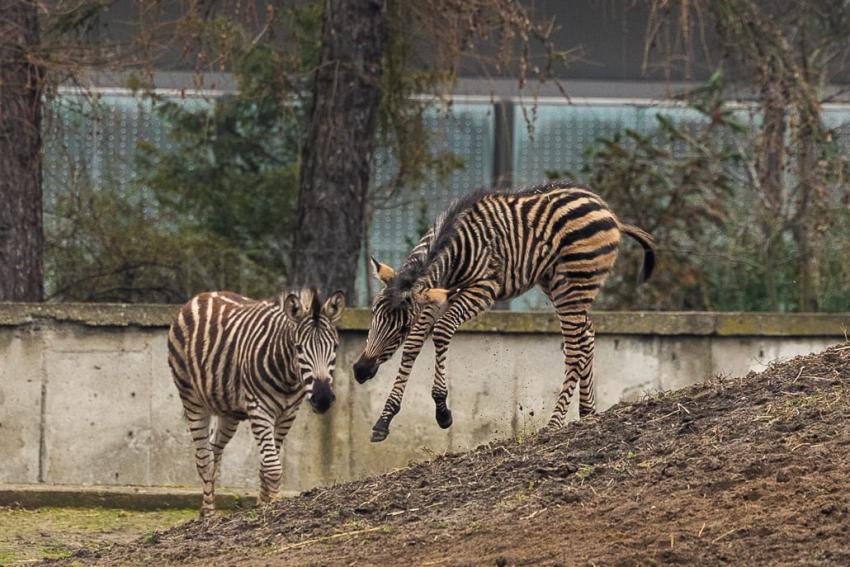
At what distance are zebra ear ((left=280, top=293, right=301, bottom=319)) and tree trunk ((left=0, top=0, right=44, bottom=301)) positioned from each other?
4.32m

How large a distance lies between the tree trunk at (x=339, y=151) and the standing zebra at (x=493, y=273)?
3742 millimetres

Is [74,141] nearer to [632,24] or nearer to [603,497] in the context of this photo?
[632,24]

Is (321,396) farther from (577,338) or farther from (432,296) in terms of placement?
(577,338)

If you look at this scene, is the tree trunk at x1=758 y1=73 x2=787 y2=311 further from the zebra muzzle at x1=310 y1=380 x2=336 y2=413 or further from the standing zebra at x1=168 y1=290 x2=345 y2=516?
the zebra muzzle at x1=310 y1=380 x2=336 y2=413

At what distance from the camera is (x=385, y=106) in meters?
15.5

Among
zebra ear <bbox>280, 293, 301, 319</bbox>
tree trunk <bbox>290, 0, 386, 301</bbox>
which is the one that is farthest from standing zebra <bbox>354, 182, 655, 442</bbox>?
tree trunk <bbox>290, 0, 386, 301</bbox>

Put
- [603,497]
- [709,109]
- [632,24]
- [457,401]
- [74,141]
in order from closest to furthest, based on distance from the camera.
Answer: [603,497]
[457,401]
[709,109]
[74,141]
[632,24]

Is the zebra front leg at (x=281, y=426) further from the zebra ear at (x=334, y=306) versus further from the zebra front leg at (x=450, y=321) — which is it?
the zebra front leg at (x=450, y=321)

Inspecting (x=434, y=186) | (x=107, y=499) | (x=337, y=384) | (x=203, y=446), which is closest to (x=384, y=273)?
(x=203, y=446)

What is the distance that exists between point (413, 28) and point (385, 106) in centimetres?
91

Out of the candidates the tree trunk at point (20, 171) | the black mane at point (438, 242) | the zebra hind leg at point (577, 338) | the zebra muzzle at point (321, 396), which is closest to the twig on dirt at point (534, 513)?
the black mane at point (438, 242)

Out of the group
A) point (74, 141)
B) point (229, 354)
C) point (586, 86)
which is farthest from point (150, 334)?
point (586, 86)

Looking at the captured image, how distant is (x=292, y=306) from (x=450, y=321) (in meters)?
1.14

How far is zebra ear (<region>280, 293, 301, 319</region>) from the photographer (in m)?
10.5
